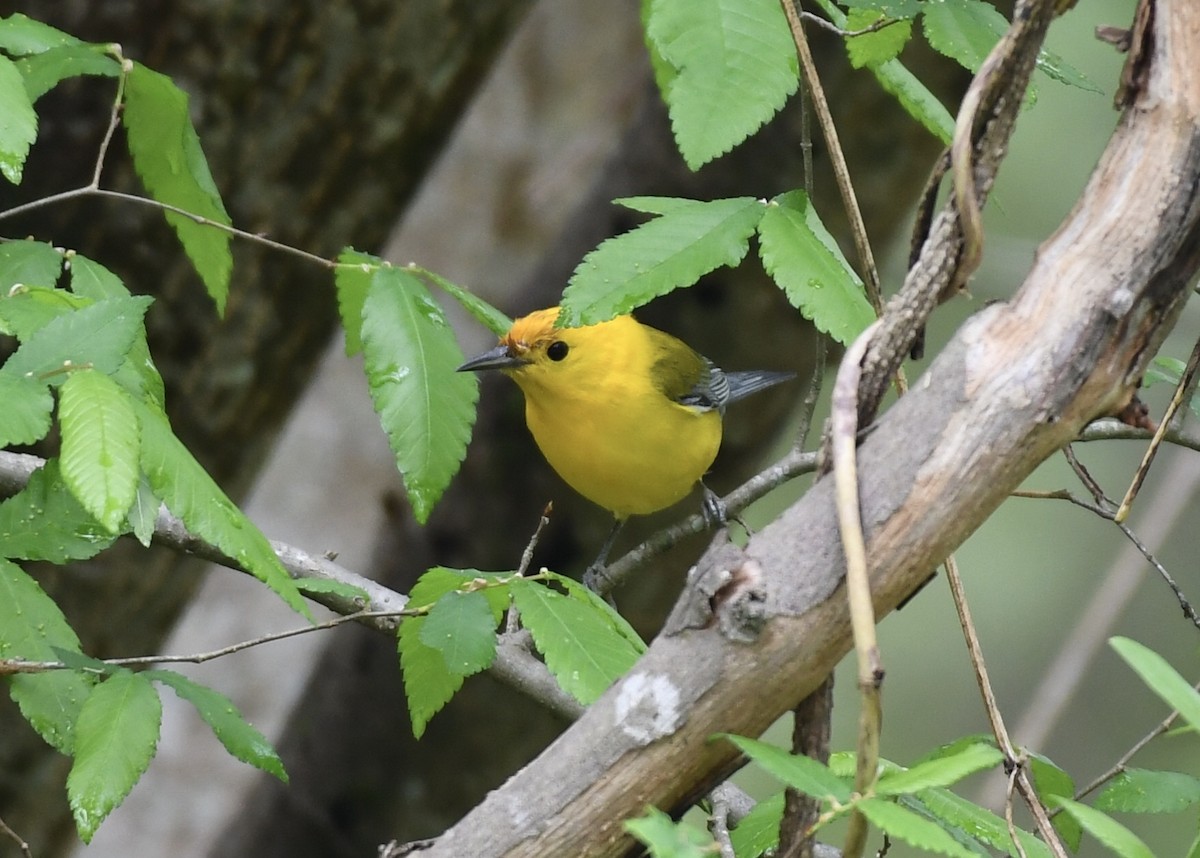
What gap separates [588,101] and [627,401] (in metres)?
2.49

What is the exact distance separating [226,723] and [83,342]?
537 mm

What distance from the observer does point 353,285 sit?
76.4 inches

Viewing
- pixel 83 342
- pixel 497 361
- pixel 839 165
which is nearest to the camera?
pixel 83 342

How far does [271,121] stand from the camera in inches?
119

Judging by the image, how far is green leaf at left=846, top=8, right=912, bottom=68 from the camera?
165 centimetres

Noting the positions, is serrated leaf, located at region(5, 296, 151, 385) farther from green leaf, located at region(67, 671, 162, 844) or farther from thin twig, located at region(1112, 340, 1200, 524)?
thin twig, located at region(1112, 340, 1200, 524)

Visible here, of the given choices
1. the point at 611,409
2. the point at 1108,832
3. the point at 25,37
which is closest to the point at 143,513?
the point at 25,37

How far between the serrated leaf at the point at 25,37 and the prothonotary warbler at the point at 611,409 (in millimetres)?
1500

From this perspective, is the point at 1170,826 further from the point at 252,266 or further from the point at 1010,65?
the point at 1010,65

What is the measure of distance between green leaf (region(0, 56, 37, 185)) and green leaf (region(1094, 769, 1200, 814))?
55.5 inches

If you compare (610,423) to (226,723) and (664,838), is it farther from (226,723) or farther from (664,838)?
(664,838)

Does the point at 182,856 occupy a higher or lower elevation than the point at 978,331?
lower

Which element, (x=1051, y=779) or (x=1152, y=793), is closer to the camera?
(x=1152, y=793)

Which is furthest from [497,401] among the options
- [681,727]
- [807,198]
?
[681,727]
